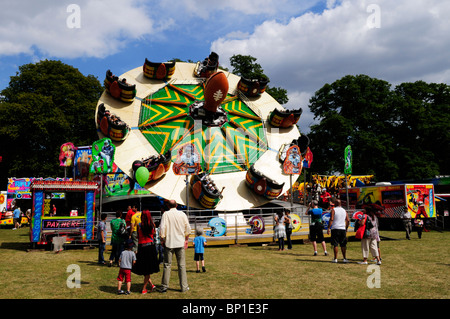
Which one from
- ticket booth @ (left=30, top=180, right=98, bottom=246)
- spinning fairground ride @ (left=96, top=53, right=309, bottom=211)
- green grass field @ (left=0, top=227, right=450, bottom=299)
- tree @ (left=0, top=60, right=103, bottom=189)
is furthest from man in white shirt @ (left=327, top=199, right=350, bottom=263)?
tree @ (left=0, top=60, right=103, bottom=189)

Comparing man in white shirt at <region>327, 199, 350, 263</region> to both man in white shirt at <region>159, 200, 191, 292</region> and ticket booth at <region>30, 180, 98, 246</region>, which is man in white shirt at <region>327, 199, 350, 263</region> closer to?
man in white shirt at <region>159, 200, 191, 292</region>

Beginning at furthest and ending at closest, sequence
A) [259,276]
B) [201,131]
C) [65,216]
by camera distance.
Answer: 1. [201,131]
2. [65,216]
3. [259,276]

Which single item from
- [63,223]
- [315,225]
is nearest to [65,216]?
[63,223]

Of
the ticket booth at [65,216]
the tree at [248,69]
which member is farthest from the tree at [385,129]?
the ticket booth at [65,216]

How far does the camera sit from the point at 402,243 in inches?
614

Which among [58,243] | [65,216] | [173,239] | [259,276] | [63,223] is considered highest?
[65,216]

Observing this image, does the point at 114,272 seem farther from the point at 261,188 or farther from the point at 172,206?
the point at 261,188

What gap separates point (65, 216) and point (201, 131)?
10.2 metres

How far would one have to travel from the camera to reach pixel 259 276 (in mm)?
8977

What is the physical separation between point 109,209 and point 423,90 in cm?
3335

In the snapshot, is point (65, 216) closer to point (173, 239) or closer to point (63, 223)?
point (63, 223)

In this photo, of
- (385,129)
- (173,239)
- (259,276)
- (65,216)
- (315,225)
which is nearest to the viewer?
(173,239)

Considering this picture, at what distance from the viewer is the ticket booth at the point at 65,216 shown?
47.9 feet

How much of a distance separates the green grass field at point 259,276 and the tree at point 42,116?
23614 millimetres
